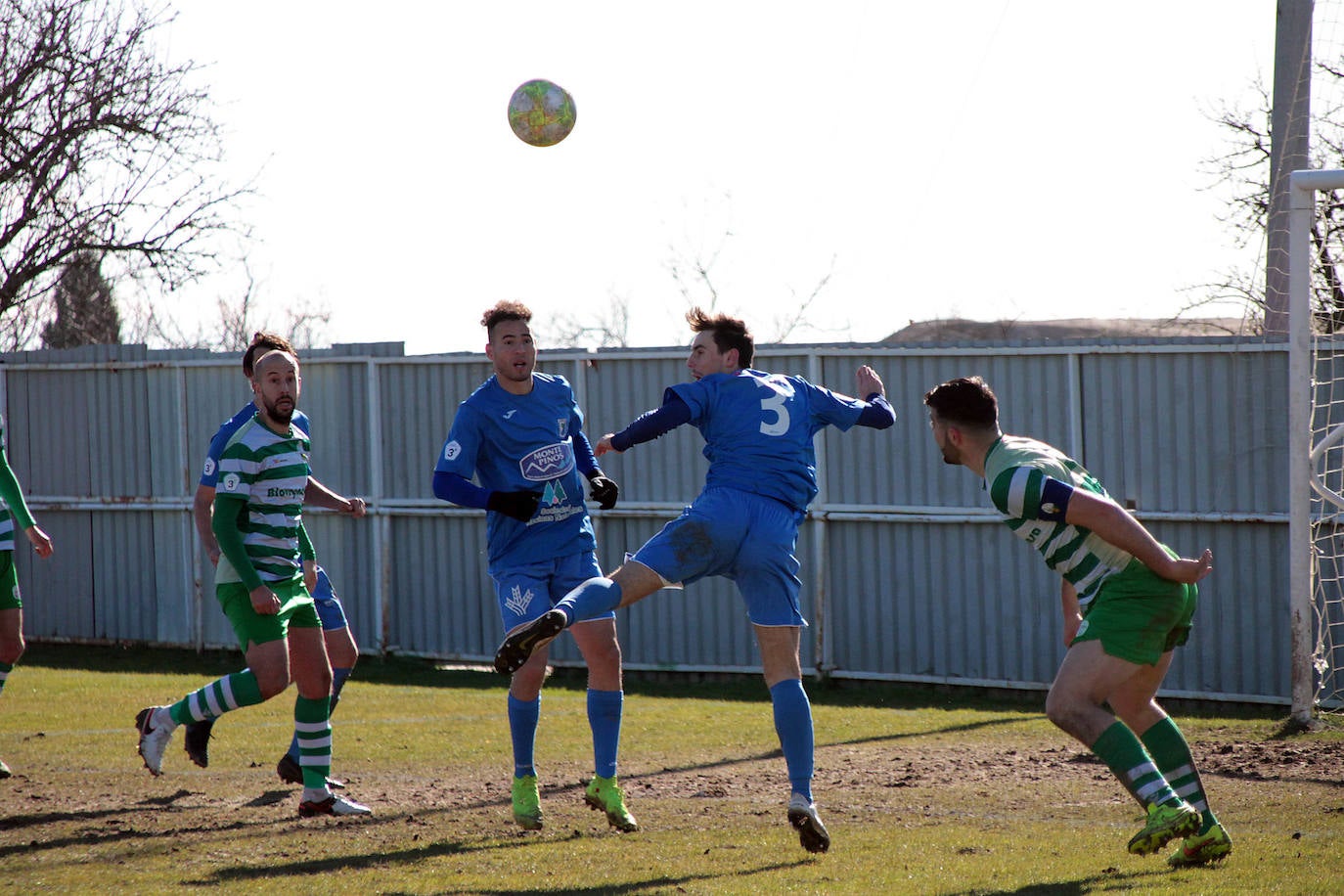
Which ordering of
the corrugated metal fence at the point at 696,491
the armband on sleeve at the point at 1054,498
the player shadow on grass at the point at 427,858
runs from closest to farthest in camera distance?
1. the armband on sleeve at the point at 1054,498
2. the player shadow on grass at the point at 427,858
3. the corrugated metal fence at the point at 696,491

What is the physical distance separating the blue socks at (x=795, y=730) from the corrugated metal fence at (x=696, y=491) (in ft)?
20.1

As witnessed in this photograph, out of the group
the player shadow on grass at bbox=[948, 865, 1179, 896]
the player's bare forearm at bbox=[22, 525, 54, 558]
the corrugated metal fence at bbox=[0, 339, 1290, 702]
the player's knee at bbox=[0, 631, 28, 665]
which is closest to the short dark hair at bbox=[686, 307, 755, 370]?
the player shadow on grass at bbox=[948, 865, 1179, 896]

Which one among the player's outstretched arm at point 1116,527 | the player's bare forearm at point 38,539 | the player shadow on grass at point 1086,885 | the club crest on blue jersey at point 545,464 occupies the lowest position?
the player shadow on grass at point 1086,885

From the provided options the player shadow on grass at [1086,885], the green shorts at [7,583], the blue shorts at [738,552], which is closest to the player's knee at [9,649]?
the green shorts at [7,583]

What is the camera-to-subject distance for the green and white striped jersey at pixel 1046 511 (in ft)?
17.6

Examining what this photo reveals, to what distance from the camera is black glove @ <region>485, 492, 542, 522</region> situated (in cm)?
641

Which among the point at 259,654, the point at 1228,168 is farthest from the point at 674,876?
the point at 1228,168

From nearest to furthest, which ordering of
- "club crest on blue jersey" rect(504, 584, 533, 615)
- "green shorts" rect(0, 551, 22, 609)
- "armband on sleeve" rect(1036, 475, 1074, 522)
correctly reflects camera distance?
"armband on sleeve" rect(1036, 475, 1074, 522) → "club crest on blue jersey" rect(504, 584, 533, 615) → "green shorts" rect(0, 551, 22, 609)

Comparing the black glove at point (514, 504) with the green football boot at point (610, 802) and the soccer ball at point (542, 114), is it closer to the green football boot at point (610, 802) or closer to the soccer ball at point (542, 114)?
the green football boot at point (610, 802)

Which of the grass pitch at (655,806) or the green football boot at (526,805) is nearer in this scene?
the grass pitch at (655,806)

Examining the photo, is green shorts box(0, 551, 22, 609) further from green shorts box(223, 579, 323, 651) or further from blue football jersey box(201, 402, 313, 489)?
green shorts box(223, 579, 323, 651)

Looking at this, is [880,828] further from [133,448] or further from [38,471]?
[38,471]

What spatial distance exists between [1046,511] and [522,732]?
2.68 m

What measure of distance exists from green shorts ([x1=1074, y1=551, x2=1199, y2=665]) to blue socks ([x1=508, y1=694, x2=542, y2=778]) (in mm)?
2581
